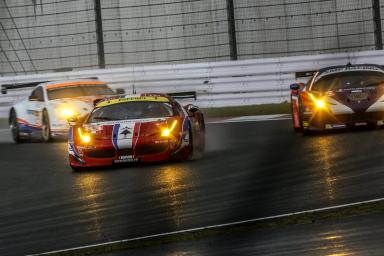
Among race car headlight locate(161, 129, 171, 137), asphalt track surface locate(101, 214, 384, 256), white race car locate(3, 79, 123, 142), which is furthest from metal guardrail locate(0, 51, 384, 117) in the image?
asphalt track surface locate(101, 214, 384, 256)

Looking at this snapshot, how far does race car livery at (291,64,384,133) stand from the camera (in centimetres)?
1767

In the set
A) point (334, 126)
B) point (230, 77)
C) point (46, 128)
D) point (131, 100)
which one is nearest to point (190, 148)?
point (131, 100)

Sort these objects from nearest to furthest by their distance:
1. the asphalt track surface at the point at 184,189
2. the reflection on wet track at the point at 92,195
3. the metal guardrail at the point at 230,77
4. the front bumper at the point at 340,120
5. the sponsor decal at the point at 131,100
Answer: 1. the asphalt track surface at the point at 184,189
2. the reflection on wet track at the point at 92,195
3. the sponsor decal at the point at 131,100
4. the front bumper at the point at 340,120
5. the metal guardrail at the point at 230,77

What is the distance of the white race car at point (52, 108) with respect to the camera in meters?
20.2

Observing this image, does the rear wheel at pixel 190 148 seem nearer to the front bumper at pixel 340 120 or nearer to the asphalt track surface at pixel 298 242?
the front bumper at pixel 340 120

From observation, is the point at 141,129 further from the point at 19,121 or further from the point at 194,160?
the point at 19,121

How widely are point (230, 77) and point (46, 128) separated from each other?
20.3 feet

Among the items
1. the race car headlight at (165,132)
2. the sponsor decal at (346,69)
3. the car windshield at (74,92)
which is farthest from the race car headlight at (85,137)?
the car windshield at (74,92)

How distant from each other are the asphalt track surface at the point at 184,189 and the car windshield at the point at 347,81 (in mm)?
842

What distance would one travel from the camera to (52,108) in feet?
66.9

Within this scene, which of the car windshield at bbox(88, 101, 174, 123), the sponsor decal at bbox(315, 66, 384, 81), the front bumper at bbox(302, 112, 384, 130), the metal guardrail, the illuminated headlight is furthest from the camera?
the metal guardrail

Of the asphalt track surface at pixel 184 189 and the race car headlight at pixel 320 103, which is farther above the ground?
the race car headlight at pixel 320 103

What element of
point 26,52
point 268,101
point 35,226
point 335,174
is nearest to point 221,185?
point 335,174

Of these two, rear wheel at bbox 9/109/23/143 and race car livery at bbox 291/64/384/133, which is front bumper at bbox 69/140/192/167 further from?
rear wheel at bbox 9/109/23/143
